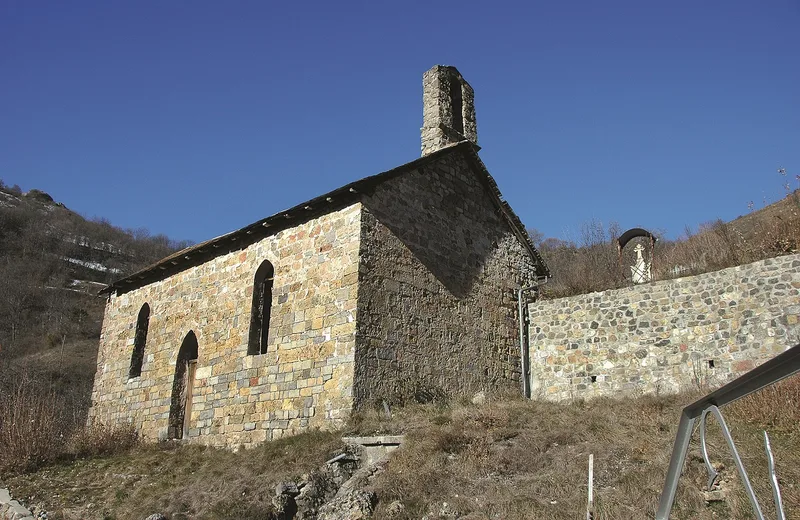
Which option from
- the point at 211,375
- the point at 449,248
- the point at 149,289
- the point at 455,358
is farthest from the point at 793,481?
the point at 149,289

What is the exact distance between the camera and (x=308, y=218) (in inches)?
544

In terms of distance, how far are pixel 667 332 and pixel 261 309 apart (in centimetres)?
879

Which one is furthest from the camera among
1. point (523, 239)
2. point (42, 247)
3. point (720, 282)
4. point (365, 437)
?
point (42, 247)

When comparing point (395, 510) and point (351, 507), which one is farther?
point (351, 507)

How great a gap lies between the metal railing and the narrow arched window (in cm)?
1670

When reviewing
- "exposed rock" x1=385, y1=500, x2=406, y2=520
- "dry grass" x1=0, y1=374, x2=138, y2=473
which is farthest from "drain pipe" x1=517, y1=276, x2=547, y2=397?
"dry grass" x1=0, y1=374, x2=138, y2=473

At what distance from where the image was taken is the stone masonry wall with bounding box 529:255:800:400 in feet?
38.1

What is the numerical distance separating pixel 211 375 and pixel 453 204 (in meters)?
7.01

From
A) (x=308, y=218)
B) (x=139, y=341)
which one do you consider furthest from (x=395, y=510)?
(x=139, y=341)

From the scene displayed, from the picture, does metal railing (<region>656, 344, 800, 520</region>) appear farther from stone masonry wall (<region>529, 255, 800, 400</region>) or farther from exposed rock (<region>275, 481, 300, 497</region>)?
stone masonry wall (<region>529, 255, 800, 400</region>)

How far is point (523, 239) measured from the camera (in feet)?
56.7

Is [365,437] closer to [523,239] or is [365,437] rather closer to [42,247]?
[523,239]

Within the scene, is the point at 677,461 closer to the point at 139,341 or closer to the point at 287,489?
the point at 287,489

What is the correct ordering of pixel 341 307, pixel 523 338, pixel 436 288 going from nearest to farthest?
pixel 341 307, pixel 436 288, pixel 523 338
